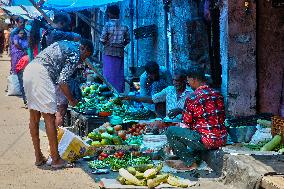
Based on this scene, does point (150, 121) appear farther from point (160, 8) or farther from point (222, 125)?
point (160, 8)

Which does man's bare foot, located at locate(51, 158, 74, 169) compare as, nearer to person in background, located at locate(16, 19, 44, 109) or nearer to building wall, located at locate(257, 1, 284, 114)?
building wall, located at locate(257, 1, 284, 114)

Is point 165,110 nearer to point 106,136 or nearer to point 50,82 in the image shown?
point 106,136

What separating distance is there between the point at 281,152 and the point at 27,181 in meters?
3.04

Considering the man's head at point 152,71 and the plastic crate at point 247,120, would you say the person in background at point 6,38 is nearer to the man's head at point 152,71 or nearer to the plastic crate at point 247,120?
the man's head at point 152,71

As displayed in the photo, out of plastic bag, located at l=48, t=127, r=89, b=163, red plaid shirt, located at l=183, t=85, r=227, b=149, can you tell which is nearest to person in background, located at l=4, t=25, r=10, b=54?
plastic bag, located at l=48, t=127, r=89, b=163

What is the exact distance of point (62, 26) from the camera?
1079cm

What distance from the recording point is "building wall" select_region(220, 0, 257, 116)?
30.9ft

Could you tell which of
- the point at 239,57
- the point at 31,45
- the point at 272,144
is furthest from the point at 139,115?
the point at 31,45

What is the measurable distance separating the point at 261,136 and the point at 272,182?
2.30 metres

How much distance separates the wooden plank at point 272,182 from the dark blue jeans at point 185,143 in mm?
1675

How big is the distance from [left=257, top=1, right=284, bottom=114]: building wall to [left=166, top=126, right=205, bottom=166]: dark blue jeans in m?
2.21

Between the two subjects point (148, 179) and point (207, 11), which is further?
point (207, 11)

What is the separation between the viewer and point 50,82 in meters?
7.93

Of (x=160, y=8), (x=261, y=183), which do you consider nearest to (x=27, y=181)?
(x=261, y=183)
